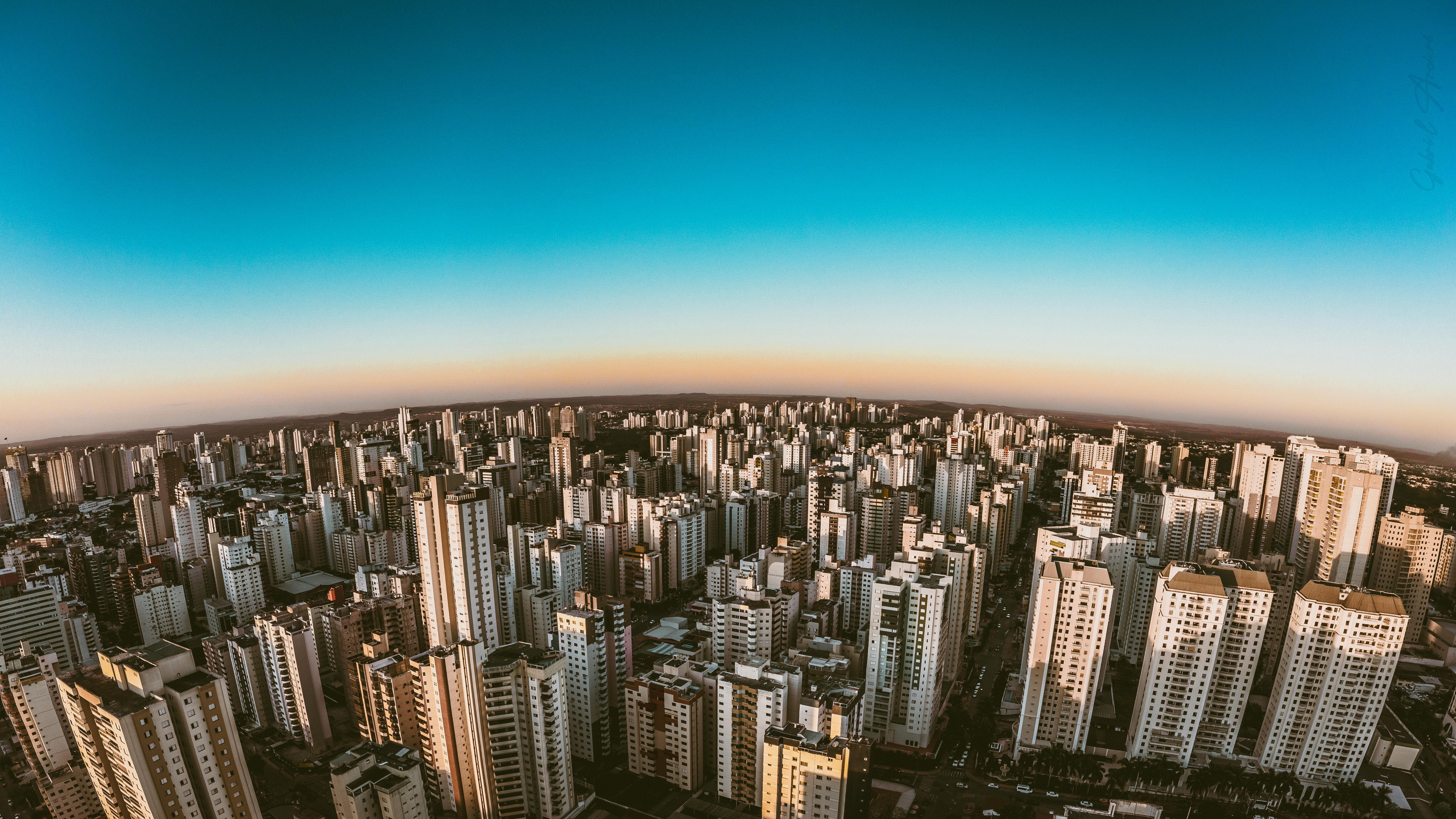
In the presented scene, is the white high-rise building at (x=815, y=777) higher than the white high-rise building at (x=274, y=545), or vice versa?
the white high-rise building at (x=815, y=777)

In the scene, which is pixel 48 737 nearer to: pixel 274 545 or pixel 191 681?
pixel 191 681

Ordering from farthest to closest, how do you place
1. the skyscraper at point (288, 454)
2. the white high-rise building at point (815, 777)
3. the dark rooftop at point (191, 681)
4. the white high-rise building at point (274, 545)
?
the skyscraper at point (288, 454)
the white high-rise building at point (274, 545)
the white high-rise building at point (815, 777)
the dark rooftop at point (191, 681)

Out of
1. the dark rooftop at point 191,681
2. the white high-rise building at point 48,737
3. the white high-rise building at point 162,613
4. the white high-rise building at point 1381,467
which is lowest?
the white high-rise building at point 162,613

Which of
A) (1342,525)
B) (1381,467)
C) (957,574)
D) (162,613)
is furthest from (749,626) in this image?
(1381,467)

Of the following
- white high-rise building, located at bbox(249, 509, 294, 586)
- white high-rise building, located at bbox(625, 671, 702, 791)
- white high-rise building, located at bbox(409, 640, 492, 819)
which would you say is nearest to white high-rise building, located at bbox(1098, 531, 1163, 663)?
white high-rise building, located at bbox(625, 671, 702, 791)

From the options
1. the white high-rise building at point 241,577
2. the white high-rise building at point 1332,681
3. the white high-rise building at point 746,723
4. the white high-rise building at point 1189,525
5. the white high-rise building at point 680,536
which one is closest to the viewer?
the white high-rise building at point 746,723

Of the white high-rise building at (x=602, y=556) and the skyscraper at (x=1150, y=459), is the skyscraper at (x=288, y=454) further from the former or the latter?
the skyscraper at (x=1150, y=459)

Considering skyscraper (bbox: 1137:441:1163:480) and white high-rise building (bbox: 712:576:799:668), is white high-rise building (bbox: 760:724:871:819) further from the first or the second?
skyscraper (bbox: 1137:441:1163:480)

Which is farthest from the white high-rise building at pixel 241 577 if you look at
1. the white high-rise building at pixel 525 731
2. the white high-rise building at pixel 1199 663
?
the white high-rise building at pixel 1199 663

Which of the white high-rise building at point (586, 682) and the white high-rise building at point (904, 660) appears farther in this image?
the white high-rise building at point (904, 660)

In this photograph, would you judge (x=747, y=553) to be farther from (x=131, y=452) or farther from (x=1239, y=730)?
(x=131, y=452)
